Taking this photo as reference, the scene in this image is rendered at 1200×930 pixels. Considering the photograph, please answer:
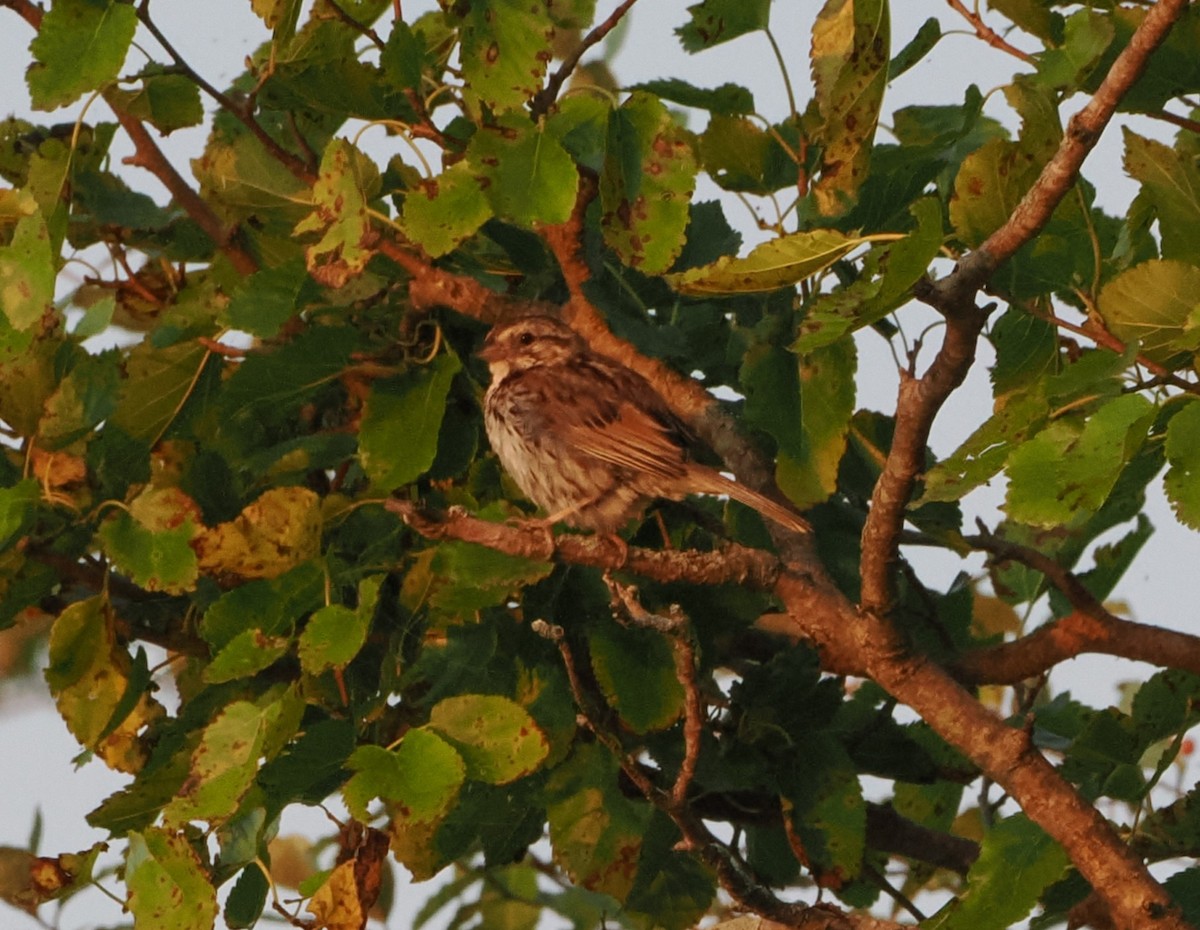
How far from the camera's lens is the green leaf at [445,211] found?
358 centimetres

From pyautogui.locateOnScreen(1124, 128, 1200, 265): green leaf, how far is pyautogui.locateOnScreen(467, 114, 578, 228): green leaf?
1.08 metres

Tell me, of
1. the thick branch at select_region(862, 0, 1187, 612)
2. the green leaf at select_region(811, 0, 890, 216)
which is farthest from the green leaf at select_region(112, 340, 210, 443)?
the thick branch at select_region(862, 0, 1187, 612)

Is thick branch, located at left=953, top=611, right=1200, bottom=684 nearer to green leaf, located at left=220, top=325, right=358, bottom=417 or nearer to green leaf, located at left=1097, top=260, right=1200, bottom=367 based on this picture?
green leaf, located at left=1097, top=260, right=1200, bottom=367

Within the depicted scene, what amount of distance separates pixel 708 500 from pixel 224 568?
1789 millimetres

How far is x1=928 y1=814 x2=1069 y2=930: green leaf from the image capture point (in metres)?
3.47

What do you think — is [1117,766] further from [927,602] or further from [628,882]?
[628,882]

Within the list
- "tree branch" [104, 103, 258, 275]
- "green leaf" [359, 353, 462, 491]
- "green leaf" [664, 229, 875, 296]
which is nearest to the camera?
"green leaf" [664, 229, 875, 296]

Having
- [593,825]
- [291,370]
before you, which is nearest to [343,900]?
[593,825]

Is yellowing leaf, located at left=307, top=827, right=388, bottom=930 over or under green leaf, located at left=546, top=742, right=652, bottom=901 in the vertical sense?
under

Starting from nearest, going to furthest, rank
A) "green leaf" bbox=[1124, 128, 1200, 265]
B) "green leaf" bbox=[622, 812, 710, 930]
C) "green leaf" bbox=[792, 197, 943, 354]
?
1. "green leaf" bbox=[792, 197, 943, 354]
2. "green leaf" bbox=[1124, 128, 1200, 265]
3. "green leaf" bbox=[622, 812, 710, 930]

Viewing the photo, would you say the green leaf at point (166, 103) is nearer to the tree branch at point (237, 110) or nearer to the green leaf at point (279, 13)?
the tree branch at point (237, 110)

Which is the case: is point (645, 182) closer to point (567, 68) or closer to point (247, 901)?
point (567, 68)

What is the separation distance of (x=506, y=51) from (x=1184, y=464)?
5.40 feet

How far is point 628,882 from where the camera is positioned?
4.09 metres
